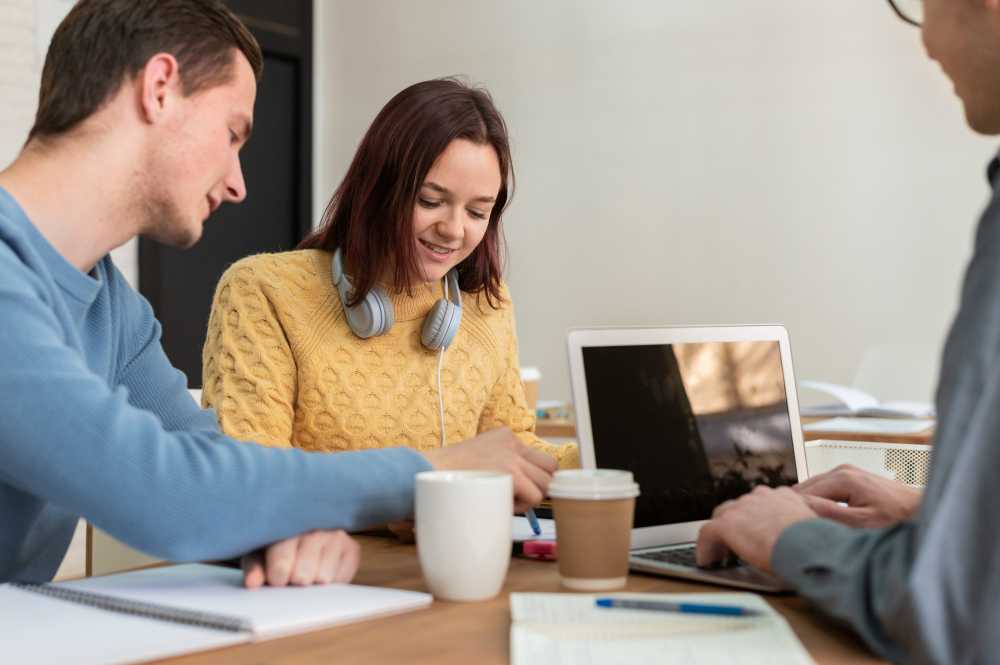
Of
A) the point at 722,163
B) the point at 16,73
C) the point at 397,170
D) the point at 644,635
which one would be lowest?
the point at 644,635

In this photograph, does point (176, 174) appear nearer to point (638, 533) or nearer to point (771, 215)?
point (638, 533)

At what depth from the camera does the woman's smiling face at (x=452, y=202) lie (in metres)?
1.51

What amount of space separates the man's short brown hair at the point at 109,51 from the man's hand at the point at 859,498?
78 centimetres

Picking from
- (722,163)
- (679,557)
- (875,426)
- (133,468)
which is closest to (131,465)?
(133,468)

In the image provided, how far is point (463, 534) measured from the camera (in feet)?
2.44

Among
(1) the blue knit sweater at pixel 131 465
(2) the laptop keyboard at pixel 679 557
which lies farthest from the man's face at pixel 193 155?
(2) the laptop keyboard at pixel 679 557

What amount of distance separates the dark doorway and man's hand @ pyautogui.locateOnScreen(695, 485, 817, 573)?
3380 millimetres

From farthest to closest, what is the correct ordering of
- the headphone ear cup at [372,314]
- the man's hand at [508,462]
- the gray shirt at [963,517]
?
the headphone ear cup at [372,314] → the man's hand at [508,462] → the gray shirt at [963,517]

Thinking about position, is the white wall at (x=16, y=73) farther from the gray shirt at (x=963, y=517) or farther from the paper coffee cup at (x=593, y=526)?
the gray shirt at (x=963, y=517)

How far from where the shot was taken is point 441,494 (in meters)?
0.74

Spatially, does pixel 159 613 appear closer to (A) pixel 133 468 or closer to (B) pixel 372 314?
(A) pixel 133 468

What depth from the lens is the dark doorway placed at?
3963 mm

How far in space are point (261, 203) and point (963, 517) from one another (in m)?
4.21

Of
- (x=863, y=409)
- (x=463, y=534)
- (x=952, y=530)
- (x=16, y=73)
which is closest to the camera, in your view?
(x=952, y=530)
